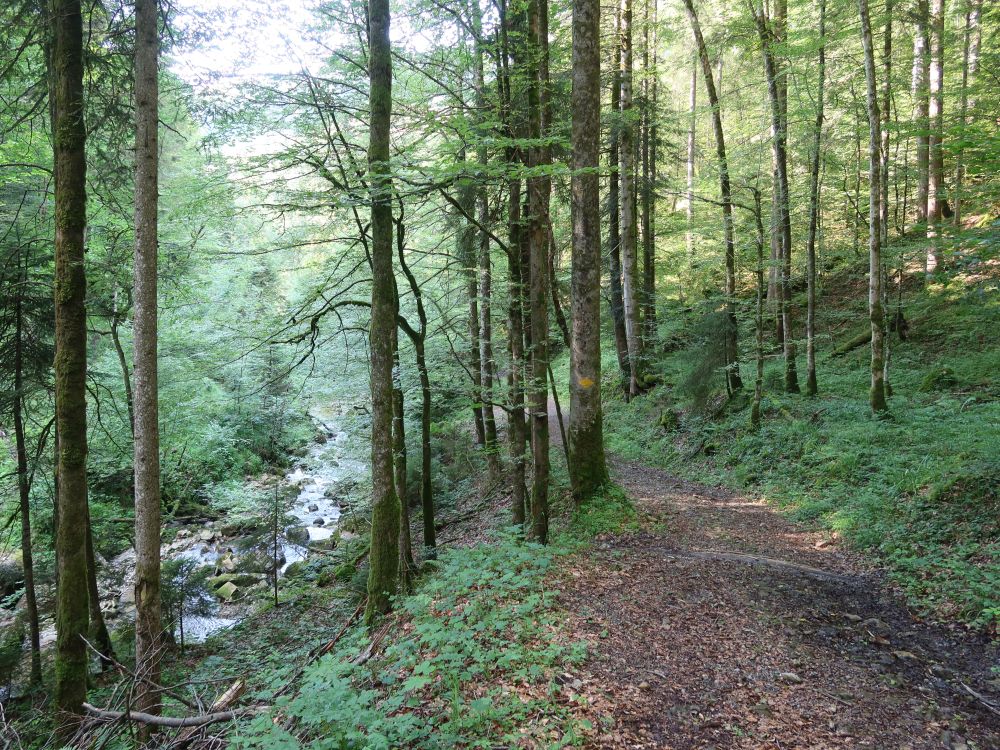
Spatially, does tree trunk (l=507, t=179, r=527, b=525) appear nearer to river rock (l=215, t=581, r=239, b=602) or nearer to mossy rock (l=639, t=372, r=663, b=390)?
river rock (l=215, t=581, r=239, b=602)

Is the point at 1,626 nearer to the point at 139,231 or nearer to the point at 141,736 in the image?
the point at 141,736

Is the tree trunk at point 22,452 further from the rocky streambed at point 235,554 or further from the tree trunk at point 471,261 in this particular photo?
the tree trunk at point 471,261

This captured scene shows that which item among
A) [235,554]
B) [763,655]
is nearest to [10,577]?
[235,554]

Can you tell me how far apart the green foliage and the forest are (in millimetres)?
34

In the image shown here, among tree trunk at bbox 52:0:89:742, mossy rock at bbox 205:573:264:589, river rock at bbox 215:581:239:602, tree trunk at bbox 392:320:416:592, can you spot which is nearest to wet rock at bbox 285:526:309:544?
mossy rock at bbox 205:573:264:589

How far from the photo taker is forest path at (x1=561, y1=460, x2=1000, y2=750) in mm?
3580

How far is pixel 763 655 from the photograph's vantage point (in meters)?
4.45

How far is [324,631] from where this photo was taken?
8.38 m

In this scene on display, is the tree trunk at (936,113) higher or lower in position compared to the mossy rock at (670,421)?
higher

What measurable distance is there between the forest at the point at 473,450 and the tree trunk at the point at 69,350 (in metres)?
0.03

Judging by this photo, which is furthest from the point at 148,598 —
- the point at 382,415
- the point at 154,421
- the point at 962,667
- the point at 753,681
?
the point at 962,667

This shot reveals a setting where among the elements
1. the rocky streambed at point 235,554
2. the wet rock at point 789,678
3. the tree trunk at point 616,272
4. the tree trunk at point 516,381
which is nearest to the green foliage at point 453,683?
the wet rock at point 789,678

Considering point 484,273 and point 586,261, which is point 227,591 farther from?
point 586,261

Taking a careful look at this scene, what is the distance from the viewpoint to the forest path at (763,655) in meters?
3.58
